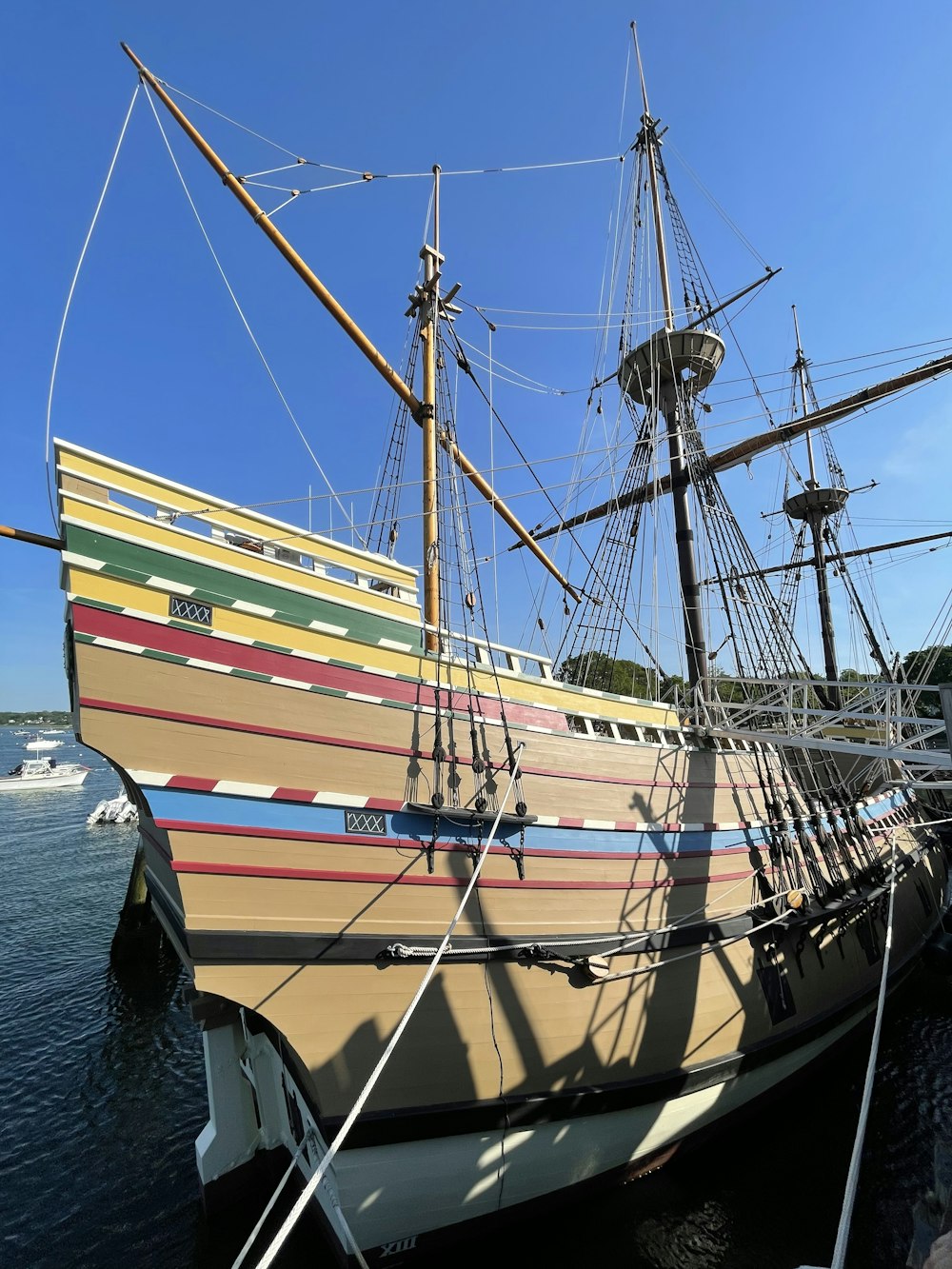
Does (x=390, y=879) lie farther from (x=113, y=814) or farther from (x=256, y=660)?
(x=113, y=814)

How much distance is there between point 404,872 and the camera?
16.6 feet

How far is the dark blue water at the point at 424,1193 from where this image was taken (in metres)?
5.80

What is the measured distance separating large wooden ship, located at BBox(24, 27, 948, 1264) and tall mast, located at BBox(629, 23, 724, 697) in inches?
130

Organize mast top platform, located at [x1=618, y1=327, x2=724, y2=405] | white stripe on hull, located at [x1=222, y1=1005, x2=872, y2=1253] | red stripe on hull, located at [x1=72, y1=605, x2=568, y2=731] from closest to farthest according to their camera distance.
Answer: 1. red stripe on hull, located at [x1=72, y1=605, x2=568, y2=731]
2. white stripe on hull, located at [x1=222, y1=1005, x2=872, y2=1253]
3. mast top platform, located at [x1=618, y1=327, x2=724, y2=405]

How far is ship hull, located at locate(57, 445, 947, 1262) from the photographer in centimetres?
438

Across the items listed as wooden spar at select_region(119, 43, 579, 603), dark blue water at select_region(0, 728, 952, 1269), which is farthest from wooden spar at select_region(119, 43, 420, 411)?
dark blue water at select_region(0, 728, 952, 1269)

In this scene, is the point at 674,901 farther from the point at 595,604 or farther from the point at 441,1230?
the point at 595,604

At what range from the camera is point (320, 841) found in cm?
475

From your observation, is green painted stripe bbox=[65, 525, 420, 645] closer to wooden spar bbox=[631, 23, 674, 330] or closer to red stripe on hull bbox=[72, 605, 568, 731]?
red stripe on hull bbox=[72, 605, 568, 731]

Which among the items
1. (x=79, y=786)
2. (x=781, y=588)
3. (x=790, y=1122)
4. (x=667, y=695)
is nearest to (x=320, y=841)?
(x=667, y=695)

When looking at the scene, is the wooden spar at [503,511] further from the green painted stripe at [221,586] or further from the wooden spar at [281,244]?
the green painted stripe at [221,586]

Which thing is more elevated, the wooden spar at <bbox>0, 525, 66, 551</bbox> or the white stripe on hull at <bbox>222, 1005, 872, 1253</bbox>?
the wooden spar at <bbox>0, 525, 66, 551</bbox>

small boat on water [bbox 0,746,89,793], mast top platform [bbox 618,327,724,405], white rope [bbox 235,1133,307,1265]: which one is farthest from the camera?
small boat on water [bbox 0,746,89,793]

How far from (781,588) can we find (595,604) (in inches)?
603
